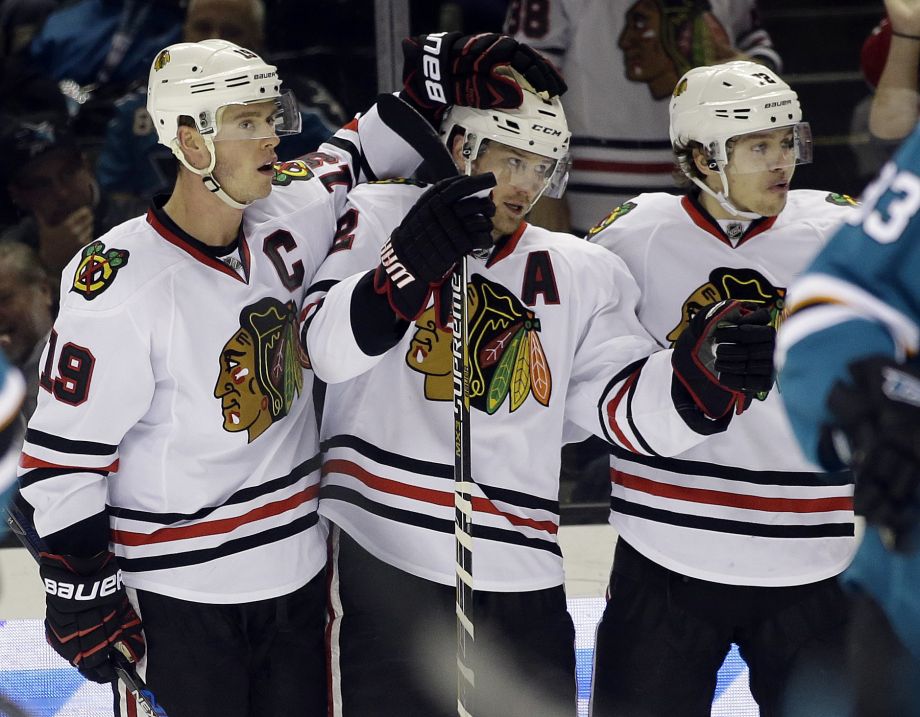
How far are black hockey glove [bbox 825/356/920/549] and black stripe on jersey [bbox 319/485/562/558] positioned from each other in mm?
914

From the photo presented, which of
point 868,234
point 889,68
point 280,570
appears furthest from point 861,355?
point 889,68

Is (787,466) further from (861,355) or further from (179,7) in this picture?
(179,7)

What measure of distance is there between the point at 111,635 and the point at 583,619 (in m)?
1.16

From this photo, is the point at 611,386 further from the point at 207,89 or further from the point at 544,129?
the point at 207,89

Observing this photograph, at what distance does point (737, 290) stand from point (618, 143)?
1.64m

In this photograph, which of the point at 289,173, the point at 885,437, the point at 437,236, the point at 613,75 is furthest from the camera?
the point at 613,75

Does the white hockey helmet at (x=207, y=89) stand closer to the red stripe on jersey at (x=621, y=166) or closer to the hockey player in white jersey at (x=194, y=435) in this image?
the hockey player in white jersey at (x=194, y=435)

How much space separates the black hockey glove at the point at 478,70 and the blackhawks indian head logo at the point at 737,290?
1.35 feet

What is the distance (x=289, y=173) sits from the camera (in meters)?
2.53

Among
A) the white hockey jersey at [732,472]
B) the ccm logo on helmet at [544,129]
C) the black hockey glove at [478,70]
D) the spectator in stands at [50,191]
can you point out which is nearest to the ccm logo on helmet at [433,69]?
the black hockey glove at [478,70]

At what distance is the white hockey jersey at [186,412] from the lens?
2211mm

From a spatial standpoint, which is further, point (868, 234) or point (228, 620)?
point (228, 620)

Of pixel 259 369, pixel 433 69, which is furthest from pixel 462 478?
pixel 433 69

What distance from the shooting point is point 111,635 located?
2223mm
